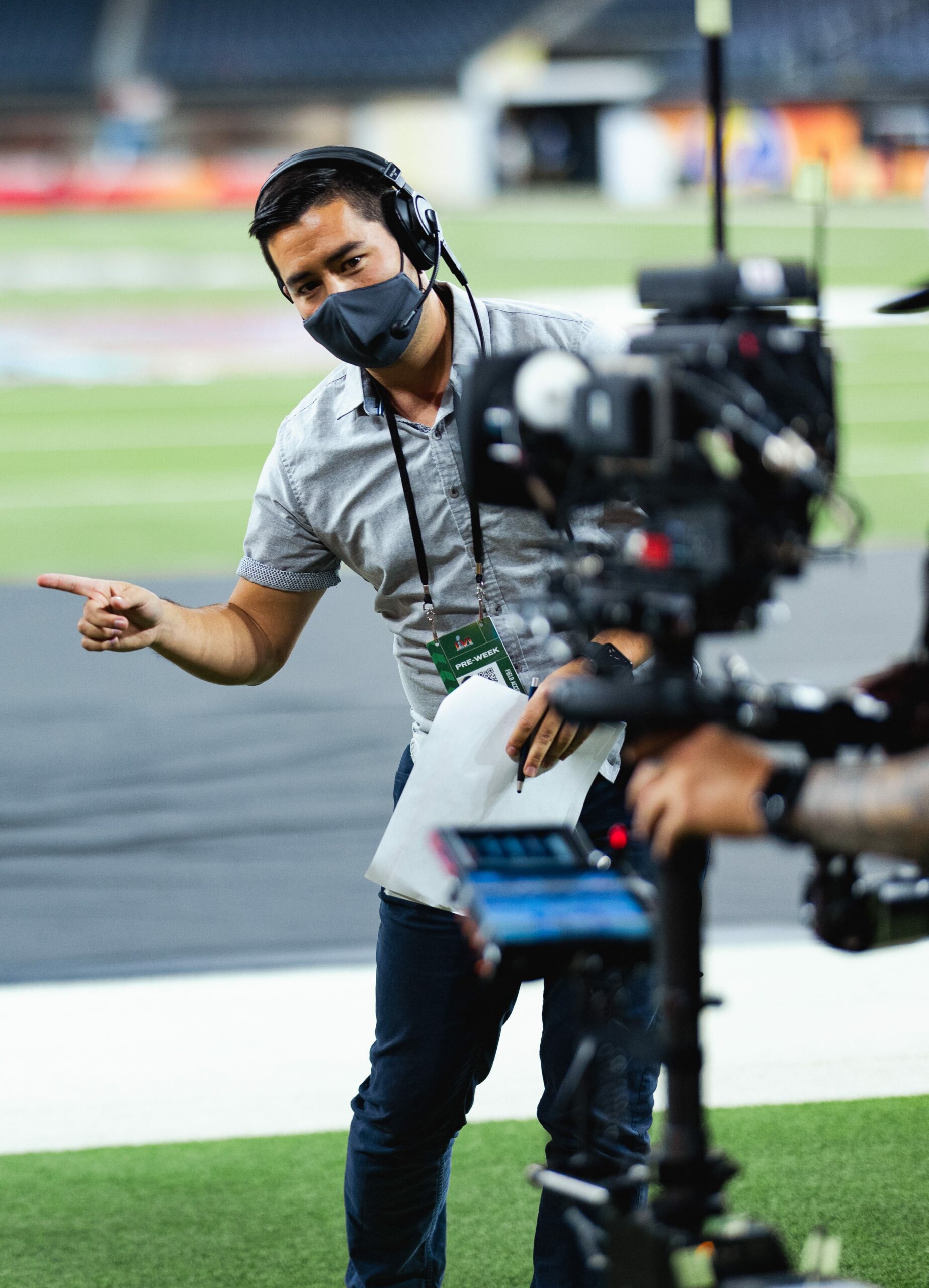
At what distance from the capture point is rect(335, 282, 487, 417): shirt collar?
2.16 meters

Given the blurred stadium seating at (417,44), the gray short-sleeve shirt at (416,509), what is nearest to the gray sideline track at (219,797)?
the gray short-sleeve shirt at (416,509)

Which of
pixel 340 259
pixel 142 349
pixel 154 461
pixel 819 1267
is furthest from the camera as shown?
pixel 142 349

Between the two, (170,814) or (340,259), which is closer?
(340,259)

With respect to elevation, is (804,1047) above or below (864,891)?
below

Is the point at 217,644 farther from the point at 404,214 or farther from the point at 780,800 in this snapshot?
the point at 780,800

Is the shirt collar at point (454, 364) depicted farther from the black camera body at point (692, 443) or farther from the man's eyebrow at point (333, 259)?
the black camera body at point (692, 443)

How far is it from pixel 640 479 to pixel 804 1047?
7.27 ft

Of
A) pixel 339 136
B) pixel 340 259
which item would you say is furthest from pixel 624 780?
pixel 339 136

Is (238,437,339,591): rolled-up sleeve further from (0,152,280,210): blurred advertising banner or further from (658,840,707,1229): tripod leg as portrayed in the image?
(0,152,280,210): blurred advertising banner

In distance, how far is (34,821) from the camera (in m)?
4.82

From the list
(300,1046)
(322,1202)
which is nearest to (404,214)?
(322,1202)

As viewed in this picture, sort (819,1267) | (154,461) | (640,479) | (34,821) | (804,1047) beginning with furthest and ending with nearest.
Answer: (154,461)
(34,821)
(804,1047)
(819,1267)
(640,479)

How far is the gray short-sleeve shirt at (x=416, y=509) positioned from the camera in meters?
2.17

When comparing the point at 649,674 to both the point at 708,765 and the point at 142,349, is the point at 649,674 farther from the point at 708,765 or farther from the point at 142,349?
the point at 142,349
